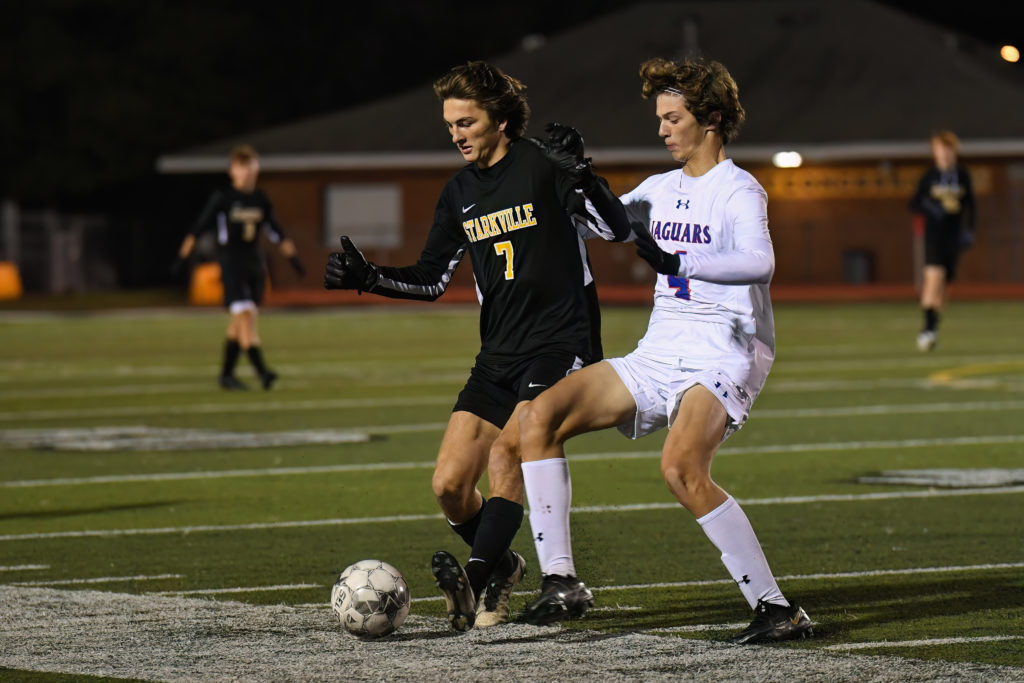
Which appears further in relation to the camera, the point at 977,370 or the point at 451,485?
the point at 977,370

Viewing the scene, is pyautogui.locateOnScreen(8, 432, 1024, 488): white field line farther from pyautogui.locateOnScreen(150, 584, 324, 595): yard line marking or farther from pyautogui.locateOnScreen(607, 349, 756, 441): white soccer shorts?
pyautogui.locateOnScreen(607, 349, 756, 441): white soccer shorts

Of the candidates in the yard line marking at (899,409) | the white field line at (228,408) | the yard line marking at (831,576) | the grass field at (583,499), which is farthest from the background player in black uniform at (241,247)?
the yard line marking at (831,576)

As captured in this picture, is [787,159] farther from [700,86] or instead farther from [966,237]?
[700,86]

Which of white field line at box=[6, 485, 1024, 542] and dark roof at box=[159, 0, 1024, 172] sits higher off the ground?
dark roof at box=[159, 0, 1024, 172]

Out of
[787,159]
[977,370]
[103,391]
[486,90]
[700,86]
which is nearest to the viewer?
[700,86]

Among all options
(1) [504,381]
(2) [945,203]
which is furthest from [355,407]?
(1) [504,381]

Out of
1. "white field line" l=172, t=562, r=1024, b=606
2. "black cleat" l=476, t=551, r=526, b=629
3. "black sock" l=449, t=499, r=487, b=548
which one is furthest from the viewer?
"white field line" l=172, t=562, r=1024, b=606

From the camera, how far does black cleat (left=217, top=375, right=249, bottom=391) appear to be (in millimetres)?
18047

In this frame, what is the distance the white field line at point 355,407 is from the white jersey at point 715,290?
26.6 ft

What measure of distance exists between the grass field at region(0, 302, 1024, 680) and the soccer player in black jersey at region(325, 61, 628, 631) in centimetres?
52

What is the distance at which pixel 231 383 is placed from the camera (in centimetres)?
1812

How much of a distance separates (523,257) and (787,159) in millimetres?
36873

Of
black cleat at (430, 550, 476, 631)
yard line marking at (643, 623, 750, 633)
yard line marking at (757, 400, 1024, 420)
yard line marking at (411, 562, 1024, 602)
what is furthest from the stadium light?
black cleat at (430, 550, 476, 631)

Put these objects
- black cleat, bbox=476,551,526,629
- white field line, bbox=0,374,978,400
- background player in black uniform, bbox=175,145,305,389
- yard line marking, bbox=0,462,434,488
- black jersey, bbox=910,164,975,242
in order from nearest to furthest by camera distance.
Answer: black cleat, bbox=476,551,526,629, yard line marking, bbox=0,462,434,488, white field line, bbox=0,374,978,400, background player in black uniform, bbox=175,145,305,389, black jersey, bbox=910,164,975,242
